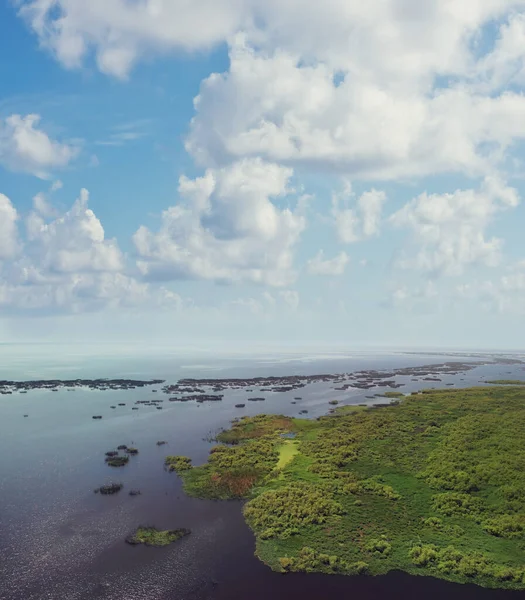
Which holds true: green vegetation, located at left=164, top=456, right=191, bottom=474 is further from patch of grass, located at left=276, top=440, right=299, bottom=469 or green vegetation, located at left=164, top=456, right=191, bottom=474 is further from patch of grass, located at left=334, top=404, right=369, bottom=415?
patch of grass, located at left=334, top=404, right=369, bottom=415

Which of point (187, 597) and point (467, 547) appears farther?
point (467, 547)

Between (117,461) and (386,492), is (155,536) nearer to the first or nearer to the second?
(386,492)

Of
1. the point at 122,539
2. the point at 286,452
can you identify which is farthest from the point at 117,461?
the point at 286,452

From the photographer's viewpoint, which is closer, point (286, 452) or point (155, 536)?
point (155, 536)

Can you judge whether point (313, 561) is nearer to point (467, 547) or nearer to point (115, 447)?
point (467, 547)

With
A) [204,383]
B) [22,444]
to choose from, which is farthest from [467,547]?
[204,383]
